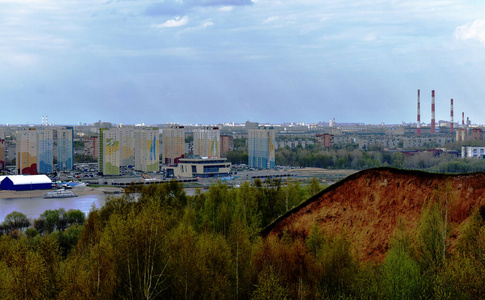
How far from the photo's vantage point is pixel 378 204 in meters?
6.00

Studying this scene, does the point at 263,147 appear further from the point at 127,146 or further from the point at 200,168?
the point at 127,146

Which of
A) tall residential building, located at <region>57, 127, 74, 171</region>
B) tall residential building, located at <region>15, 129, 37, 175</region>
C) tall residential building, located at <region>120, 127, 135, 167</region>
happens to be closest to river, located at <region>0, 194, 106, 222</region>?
tall residential building, located at <region>15, 129, 37, 175</region>

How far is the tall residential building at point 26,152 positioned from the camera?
25.6 metres

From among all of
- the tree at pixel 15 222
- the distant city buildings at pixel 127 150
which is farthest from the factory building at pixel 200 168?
the tree at pixel 15 222

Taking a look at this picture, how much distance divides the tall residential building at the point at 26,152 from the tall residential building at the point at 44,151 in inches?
9.1

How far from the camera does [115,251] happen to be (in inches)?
180

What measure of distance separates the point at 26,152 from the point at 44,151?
954 millimetres

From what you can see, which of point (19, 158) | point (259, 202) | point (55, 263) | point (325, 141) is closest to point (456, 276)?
point (55, 263)

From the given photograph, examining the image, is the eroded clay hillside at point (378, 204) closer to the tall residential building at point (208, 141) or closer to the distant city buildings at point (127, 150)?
the distant city buildings at point (127, 150)

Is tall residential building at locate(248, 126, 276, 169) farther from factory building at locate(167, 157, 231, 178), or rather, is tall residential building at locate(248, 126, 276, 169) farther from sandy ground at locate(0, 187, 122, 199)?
sandy ground at locate(0, 187, 122, 199)

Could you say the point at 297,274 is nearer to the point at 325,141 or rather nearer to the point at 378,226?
the point at 378,226

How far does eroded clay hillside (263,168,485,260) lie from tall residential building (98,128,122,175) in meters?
21.4

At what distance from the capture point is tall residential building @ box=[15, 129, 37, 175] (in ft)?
84.1

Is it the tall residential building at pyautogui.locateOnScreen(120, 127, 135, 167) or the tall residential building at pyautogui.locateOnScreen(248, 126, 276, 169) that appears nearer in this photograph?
the tall residential building at pyautogui.locateOnScreen(120, 127, 135, 167)
